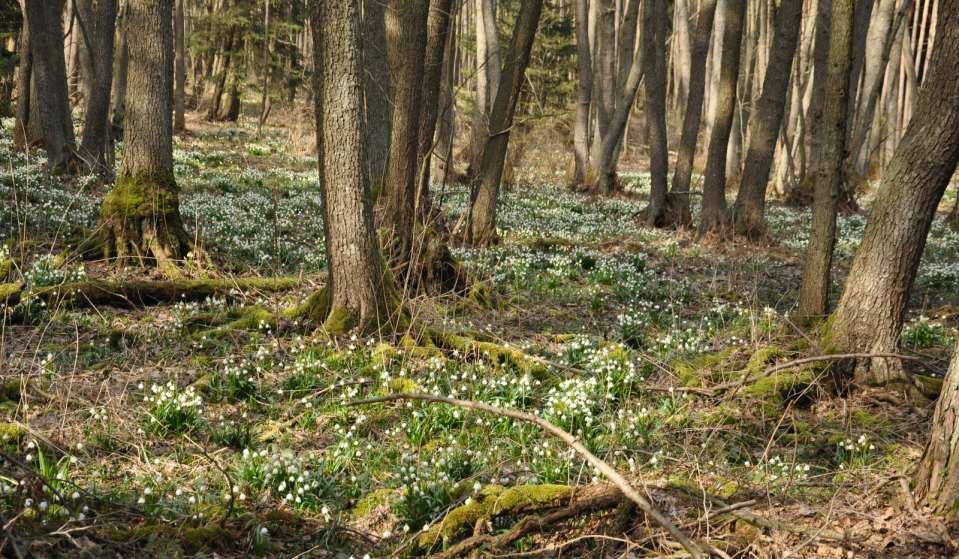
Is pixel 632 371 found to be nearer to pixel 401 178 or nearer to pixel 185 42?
pixel 401 178

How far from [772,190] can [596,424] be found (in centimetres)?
2405

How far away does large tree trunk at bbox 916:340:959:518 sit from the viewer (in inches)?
159

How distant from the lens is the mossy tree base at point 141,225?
412 inches

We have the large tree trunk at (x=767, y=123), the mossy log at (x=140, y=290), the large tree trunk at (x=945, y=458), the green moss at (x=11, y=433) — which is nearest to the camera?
the large tree trunk at (x=945, y=458)

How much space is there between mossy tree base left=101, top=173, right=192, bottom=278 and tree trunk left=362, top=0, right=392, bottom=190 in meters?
3.58

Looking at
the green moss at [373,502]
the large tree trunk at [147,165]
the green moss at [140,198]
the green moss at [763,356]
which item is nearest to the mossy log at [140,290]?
the large tree trunk at [147,165]

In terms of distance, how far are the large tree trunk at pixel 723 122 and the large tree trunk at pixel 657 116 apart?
74.3 inches

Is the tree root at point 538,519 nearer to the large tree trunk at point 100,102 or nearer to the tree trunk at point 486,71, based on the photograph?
the large tree trunk at point 100,102

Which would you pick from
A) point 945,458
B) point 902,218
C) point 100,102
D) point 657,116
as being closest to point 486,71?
point 657,116

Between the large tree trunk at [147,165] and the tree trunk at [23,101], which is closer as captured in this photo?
the large tree trunk at [147,165]

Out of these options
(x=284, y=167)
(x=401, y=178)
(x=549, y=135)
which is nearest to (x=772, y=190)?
(x=549, y=135)

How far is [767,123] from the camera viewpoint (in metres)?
15.5

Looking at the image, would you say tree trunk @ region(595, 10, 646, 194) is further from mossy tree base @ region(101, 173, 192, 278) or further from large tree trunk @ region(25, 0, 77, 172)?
large tree trunk @ region(25, 0, 77, 172)

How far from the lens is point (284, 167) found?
2533 cm
